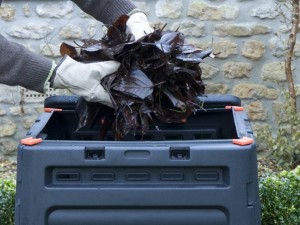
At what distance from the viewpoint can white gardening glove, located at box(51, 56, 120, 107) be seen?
252cm

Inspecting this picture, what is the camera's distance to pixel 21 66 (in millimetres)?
2576

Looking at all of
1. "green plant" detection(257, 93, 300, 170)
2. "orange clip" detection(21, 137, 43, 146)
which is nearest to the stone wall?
"green plant" detection(257, 93, 300, 170)

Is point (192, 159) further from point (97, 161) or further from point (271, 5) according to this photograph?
point (271, 5)

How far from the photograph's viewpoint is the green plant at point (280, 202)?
131 inches

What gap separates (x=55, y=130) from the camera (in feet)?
9.74

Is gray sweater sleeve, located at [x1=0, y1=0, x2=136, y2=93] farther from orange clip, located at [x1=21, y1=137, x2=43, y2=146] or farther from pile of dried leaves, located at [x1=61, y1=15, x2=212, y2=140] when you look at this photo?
orange clip, located at [x1=21, y1=137, x2=43, y2=146]

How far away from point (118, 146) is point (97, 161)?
0.08m

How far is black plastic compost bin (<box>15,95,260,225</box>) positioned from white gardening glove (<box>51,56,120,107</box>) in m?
0.28

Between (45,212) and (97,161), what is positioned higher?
(97,161)

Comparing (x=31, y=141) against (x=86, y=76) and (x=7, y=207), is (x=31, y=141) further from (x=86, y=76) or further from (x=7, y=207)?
(x=7, y=207)

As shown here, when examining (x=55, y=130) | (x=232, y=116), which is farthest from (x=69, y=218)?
(x=232, y=116)

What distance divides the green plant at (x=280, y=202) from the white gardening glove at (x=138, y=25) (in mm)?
950

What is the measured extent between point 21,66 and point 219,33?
10.6ft

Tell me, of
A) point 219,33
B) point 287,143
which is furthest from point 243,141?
point 219,33
